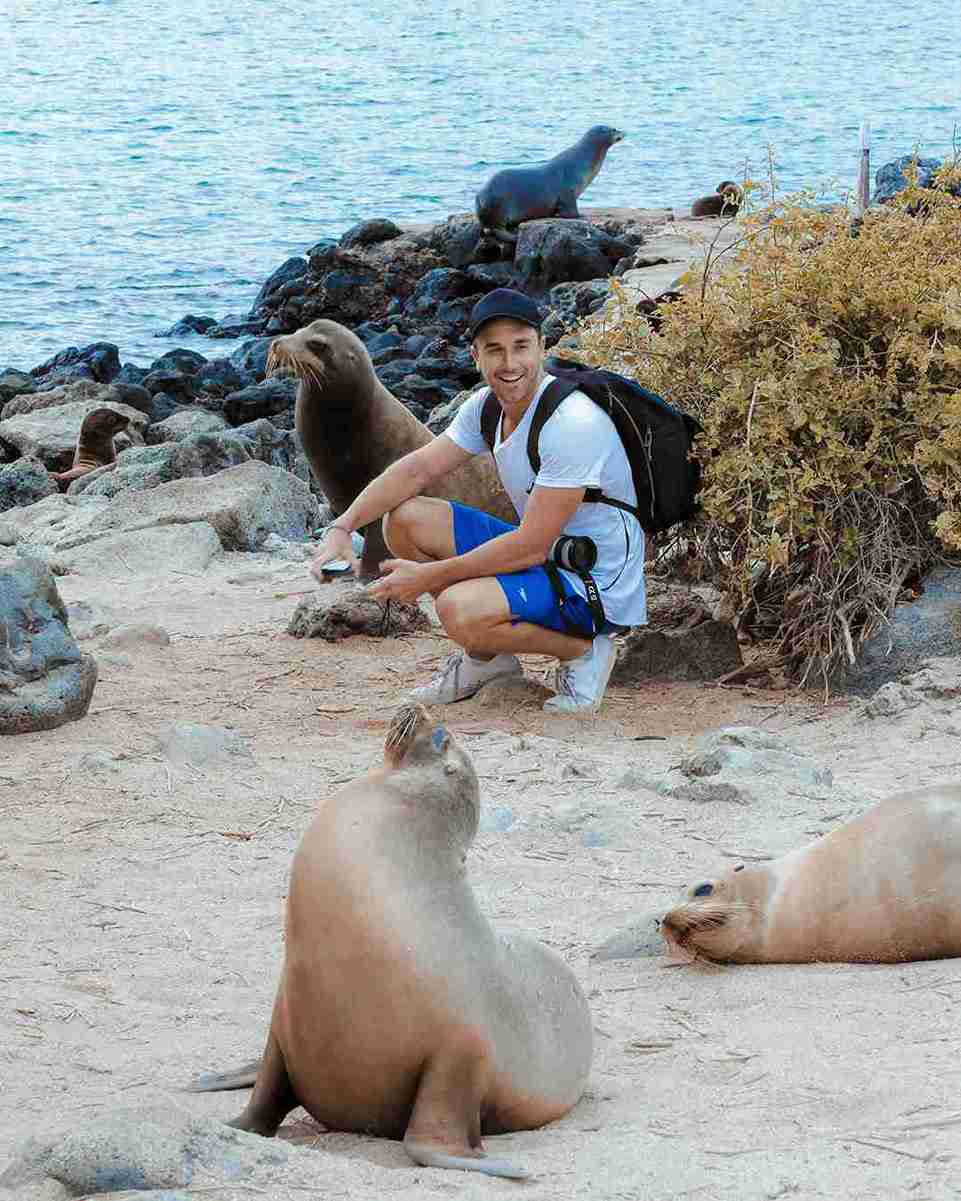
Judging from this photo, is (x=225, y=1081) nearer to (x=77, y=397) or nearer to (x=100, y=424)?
(x=100, y=424)

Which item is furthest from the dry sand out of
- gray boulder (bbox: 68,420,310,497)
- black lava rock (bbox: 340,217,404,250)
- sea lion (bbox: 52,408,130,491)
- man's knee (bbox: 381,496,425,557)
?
black lava rock (bbox: 340,217,404,250)

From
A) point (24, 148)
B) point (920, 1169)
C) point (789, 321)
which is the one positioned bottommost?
point (24, 148)

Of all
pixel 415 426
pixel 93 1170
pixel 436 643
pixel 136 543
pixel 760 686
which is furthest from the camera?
pixel 136 543

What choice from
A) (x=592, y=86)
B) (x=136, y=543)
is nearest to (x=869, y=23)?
(x=592, y=86)

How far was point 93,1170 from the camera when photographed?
2391 millimetres

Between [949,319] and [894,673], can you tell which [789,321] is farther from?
[894,673]

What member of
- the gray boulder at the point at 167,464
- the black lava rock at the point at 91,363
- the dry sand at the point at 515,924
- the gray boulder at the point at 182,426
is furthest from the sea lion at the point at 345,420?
the black lava rock at the point at 91,363

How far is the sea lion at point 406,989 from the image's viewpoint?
2.74m

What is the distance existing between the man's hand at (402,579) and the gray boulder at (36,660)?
1.01 meters

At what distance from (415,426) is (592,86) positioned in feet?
164

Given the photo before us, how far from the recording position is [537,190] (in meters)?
21.9

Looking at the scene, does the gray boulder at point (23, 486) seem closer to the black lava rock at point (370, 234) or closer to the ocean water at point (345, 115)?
the ocean water at point (345, 115)

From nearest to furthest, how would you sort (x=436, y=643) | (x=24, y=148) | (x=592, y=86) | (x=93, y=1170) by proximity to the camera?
(x=93, y=1170), (x=436, y=643), (x=24, y=148), (x=592, y=86)

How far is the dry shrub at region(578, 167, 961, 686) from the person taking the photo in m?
5.95
